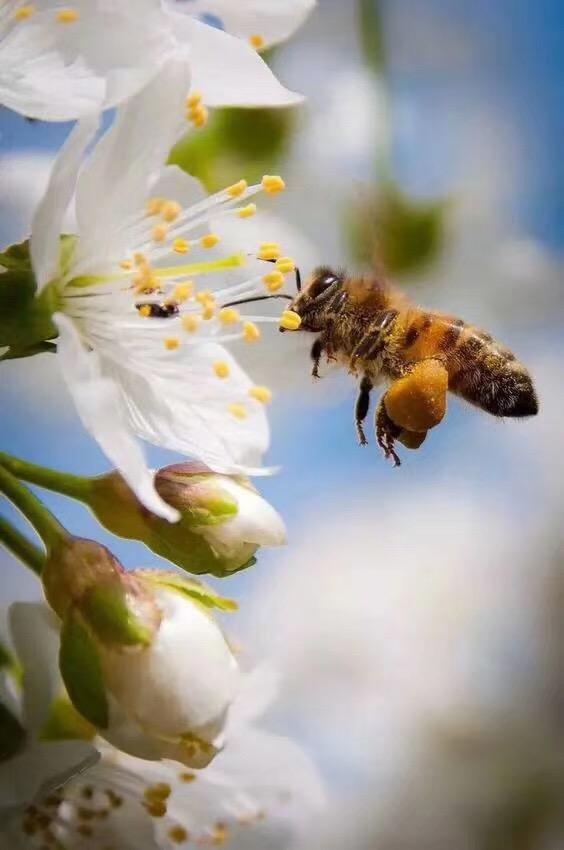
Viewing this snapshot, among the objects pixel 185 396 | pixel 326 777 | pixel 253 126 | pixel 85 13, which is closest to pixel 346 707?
pixel 326 777

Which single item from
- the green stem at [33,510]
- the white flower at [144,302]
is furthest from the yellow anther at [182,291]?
the green stem at [33,510]

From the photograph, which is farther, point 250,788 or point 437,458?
point 437,458

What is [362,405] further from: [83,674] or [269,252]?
[83,674]

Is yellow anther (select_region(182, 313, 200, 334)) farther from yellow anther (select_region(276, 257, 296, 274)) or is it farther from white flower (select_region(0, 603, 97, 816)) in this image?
white flower (select_region(0, 603, 97, 816))

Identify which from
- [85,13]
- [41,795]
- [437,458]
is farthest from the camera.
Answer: [437,458]

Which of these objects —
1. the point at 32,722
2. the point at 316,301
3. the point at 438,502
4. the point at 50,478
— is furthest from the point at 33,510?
the point at 438,502

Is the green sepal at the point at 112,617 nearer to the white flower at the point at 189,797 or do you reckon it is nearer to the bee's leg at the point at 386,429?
the white flower at the point at 189,797

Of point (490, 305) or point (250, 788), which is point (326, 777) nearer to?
point (250, 788)

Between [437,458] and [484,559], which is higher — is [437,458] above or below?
above

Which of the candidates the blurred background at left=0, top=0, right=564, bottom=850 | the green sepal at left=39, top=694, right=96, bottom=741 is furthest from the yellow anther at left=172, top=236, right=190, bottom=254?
the blurred background at left=0, top=0, right=564, bottom=850
